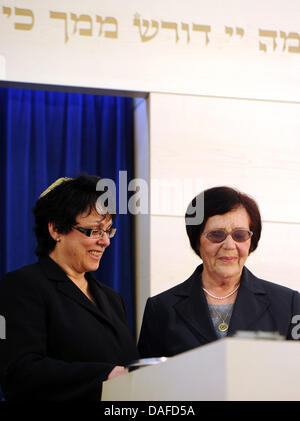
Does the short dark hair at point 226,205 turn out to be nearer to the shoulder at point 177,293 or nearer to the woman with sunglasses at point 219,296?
the woman with sunglasses at point 219,296

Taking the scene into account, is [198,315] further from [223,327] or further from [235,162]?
[235,162]

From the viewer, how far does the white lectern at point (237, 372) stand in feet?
6.33

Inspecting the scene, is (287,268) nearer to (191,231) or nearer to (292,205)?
(292,205)

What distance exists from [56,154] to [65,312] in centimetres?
202

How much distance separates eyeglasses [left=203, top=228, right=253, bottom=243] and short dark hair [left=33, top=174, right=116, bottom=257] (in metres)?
0.39

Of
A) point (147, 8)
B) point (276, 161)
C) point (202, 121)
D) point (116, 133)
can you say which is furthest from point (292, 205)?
point (147, 8)

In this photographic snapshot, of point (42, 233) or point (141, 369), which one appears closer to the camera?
point (141, 369)

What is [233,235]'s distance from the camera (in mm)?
3205

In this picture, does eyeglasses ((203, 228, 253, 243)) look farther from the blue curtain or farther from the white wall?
the blue curtain

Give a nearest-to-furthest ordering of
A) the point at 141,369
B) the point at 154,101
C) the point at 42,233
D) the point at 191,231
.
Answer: the point at 141,369 < the point at 42,233 < the point at 191,231 < the point at 154,101

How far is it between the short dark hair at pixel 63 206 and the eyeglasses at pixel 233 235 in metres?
0.39

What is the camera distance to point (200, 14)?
15.8 ft

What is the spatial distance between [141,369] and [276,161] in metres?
2.64
